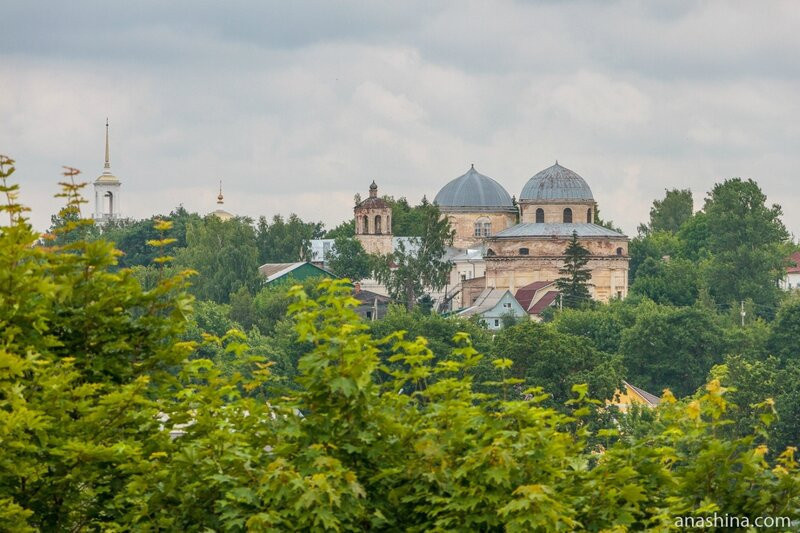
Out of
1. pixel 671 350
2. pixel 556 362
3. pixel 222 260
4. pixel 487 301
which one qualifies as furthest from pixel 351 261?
pixel 556 362

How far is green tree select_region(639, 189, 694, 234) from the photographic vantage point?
488ft

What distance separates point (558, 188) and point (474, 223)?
14226 millimetres

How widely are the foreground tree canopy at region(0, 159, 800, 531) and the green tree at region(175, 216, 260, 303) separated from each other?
8336cm

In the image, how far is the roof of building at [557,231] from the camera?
101938 mm

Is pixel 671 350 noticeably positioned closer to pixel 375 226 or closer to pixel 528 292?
pixel 528 292

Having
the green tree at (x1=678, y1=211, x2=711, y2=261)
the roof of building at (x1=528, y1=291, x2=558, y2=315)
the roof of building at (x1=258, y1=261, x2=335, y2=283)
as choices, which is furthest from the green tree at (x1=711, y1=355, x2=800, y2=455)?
the green tree at (x1=678, y1=211, x2=711, y2=261)

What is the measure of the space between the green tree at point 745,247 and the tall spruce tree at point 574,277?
7.58 m

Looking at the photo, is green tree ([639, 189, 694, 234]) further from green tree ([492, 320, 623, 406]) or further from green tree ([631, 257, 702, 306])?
green tree ([492, 320, 623, 406])

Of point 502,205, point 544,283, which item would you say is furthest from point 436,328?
point 502,205

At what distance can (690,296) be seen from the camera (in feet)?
337

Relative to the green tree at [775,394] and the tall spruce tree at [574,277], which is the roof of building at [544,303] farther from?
the green tree at [775,394]

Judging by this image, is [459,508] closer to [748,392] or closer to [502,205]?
[748,392]

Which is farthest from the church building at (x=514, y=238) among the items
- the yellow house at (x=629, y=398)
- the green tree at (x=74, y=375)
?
the green tree at (x=74, y=375)

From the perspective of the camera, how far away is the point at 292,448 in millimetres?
12617
